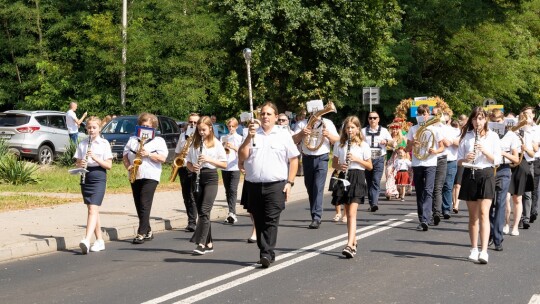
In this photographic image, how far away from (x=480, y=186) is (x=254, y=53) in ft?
90.3

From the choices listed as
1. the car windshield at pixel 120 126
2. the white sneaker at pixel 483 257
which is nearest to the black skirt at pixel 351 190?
the white sneaker at pixel 483 257

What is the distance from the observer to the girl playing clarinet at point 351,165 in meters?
11.6

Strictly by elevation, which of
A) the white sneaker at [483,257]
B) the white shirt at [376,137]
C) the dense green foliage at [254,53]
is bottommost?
the white sneaker at [483,257]

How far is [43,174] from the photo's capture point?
23719 mm

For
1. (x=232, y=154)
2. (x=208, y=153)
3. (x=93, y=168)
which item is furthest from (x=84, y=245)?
(x=232, y=154)

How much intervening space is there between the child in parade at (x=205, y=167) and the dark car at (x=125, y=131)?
571 inches

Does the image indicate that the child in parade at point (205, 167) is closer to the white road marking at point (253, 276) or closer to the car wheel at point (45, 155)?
the white road marking at point (253, 276)

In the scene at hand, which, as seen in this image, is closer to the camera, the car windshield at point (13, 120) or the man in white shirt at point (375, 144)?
the man in white shirt at point (375, 144)

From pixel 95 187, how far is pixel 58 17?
3521cm

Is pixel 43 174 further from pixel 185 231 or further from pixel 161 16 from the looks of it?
pixel 161 16

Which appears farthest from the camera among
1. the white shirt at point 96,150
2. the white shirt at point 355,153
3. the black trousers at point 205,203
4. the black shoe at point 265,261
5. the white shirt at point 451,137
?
the white shirt at point 451,137

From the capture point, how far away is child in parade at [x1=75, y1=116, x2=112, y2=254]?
Result: 40.1ft

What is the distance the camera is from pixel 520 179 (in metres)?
13.8

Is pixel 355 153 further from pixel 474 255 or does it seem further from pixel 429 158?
pixel 429 158
